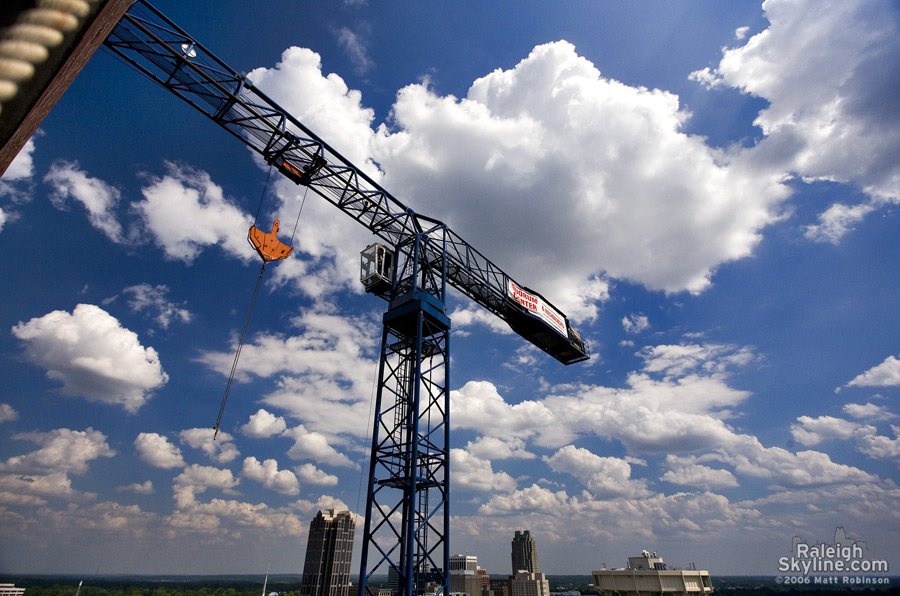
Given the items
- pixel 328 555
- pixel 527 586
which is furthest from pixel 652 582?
pixel 527 586

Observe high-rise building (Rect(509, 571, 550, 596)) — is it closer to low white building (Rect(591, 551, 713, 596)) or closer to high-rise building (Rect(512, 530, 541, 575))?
high-rise building (Rect(512, 530, 541, 575))

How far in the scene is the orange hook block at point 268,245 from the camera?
53.3 ft

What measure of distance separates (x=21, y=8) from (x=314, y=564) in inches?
4270

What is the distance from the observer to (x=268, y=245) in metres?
16.7

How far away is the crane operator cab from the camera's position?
79.4 feet

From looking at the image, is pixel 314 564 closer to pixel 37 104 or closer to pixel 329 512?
pixel 329 512

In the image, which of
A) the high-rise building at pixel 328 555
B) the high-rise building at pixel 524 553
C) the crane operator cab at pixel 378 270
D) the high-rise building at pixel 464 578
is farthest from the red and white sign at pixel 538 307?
the high-rise building at pixel 524 553

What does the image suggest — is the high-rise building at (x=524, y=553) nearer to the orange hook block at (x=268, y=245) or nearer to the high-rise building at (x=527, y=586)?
the high-rise building at (x=527, y=586)

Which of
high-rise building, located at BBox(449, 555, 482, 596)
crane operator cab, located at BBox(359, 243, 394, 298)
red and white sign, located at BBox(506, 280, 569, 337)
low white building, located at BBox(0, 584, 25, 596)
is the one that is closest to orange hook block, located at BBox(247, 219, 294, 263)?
crane operator cab, located at BBox(359, 243, 394, 298)

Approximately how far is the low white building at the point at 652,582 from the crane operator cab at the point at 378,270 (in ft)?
105

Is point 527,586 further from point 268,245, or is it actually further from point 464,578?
point 268,245

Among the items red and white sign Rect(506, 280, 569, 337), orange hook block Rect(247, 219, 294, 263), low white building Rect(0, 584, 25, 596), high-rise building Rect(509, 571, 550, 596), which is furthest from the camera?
high-rise building Rect(509, 571, 550, 596)

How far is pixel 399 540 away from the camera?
19.3 metres

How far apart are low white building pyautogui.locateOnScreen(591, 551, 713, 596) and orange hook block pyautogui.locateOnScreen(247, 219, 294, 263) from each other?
1491 inches
